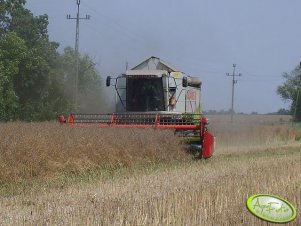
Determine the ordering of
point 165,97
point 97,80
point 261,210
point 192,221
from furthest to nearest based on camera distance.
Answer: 1. point 97,80
2. point 165,97
3. point 192,221
4. point 261,210

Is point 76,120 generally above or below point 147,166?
above

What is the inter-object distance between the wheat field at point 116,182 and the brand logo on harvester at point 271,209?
1.26 m

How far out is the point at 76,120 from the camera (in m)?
14.1

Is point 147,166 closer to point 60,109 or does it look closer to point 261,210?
point 261,210

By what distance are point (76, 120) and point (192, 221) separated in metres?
9.50

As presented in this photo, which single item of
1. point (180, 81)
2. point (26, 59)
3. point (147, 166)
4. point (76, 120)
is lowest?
point (147, 166)

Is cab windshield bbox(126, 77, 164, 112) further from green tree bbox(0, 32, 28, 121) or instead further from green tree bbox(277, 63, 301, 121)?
green tree bbox(277, 63, 301, 121)

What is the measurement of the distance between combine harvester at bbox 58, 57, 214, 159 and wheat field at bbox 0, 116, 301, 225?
856mm

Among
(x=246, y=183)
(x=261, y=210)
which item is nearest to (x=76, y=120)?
(x=246, y=183)

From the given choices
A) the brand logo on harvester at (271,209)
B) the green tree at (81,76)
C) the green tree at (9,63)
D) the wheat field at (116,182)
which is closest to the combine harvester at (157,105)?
the wheat field at (116,182)

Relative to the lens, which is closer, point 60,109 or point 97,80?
point 60,109

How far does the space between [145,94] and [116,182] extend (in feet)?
25.3

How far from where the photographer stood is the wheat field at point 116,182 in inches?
201

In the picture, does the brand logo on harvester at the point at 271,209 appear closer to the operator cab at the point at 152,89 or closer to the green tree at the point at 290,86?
the operator cab at the point at 152,89
